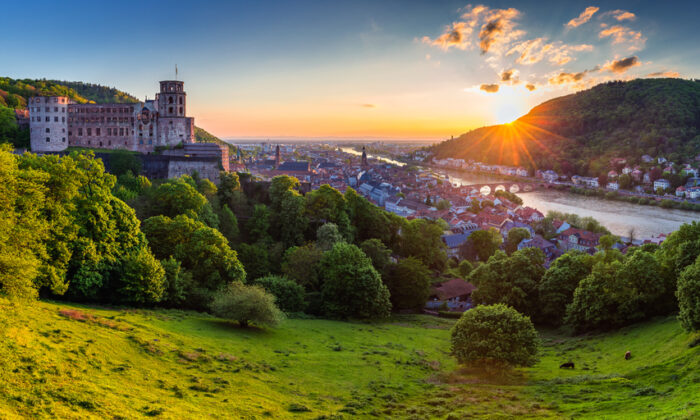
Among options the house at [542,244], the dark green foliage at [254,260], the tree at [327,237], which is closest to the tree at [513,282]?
the tree at [327,237]

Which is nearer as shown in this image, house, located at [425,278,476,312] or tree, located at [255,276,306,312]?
tree, located at [255,276,306,312]

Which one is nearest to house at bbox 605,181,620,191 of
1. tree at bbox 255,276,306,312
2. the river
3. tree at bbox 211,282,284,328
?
the river

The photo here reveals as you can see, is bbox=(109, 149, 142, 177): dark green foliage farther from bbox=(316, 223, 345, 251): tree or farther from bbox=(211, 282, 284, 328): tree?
bbox=(211, 282, 284, 328): tree

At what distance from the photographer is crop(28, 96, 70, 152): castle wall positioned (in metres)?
47.2

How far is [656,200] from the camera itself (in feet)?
339

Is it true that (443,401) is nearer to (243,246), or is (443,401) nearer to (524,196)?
(243,246)

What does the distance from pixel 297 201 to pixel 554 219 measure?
55.0m

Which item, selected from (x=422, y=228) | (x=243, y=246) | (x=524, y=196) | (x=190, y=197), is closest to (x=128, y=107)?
(x=190, y=197)

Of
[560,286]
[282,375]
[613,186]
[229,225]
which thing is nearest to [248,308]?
[282,375]

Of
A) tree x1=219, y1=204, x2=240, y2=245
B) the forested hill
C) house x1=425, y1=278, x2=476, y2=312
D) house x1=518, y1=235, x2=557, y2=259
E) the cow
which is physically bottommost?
house x1=425, y1=278, x2=476, y2=312

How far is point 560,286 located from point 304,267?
20.3 meters

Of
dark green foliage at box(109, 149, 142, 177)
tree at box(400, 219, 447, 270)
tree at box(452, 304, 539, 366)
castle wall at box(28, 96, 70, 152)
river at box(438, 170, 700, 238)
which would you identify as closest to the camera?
tree at box(452, 304, 539, 366)

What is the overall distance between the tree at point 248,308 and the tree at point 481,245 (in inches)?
1650

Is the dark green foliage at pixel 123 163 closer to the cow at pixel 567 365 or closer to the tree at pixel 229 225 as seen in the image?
the tree at pixel 229 225
